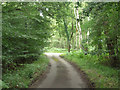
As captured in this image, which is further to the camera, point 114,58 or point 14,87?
point 114,58

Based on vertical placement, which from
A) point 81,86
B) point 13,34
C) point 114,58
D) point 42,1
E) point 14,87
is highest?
point 42,1

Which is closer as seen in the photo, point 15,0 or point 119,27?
point 15,0

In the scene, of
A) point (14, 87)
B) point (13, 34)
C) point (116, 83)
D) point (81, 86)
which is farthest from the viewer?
point (81, 86)

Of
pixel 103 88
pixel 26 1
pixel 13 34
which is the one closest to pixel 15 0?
pixel 26 1

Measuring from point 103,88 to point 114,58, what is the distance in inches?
203

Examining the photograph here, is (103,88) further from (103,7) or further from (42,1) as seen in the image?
(42,1)

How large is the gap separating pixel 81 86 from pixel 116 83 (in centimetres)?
206

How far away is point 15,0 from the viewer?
5.84 metres

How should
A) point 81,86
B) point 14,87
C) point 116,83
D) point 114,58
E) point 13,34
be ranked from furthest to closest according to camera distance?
point 114,58 < point 81,86 < point 116,83 < point 14,87 < point 13,34

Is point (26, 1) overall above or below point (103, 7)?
above

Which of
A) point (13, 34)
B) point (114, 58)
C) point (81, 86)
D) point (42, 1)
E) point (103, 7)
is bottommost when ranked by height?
point (81, 86)

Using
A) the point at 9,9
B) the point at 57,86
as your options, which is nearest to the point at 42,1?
the point at 9,9

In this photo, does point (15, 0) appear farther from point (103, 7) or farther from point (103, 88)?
point (103, 88)

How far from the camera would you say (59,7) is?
22.4 feet
